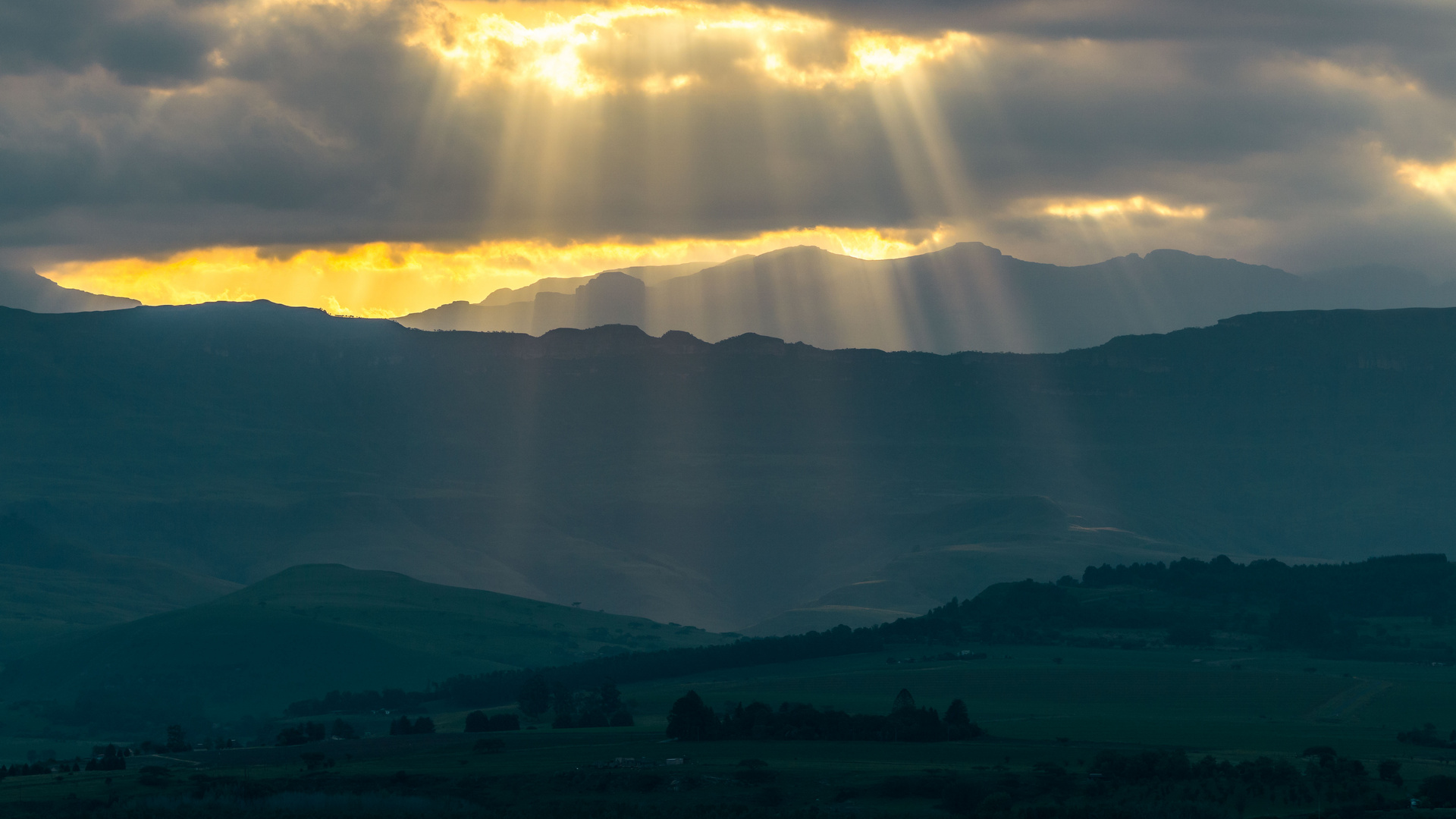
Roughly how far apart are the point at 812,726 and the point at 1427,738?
59.1 meters

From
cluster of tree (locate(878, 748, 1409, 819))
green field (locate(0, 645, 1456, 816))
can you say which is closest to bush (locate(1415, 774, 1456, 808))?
cluster of tree (locate(878, 748, 1409, 819))

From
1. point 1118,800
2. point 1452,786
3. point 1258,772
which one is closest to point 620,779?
point 1118,800

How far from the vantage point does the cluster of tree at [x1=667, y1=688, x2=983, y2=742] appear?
19025 centimetres

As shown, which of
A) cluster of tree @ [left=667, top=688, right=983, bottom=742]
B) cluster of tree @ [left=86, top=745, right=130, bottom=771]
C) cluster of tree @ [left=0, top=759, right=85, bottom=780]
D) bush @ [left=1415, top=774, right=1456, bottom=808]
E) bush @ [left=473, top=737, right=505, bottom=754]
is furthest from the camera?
cluster of tree @ [left=667, top=688, right=983, bottom=742]

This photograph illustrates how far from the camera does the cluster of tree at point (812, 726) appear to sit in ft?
624

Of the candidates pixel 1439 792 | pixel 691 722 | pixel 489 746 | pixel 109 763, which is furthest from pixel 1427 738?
pixel 109 763

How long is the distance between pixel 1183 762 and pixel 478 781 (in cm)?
5731

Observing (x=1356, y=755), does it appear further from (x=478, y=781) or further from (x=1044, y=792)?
(x=478, y=781)

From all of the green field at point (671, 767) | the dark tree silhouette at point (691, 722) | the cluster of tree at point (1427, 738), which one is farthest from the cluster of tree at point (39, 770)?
the cluster of tree at point (1427, 738)

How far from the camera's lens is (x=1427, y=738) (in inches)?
7520

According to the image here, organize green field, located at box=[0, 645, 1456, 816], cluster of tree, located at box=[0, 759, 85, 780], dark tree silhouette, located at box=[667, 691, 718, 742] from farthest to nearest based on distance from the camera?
1. dark tree silhouette, located at box=[667, 691, 718, 742]
2. cluster of tree, located at box=[0, 759, 85, 780]
3. green field, located at box=[0, 645, 1456, 816]

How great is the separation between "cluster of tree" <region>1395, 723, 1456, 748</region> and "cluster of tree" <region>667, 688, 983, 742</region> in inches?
1614

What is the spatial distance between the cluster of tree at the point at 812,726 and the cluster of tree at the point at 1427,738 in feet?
135

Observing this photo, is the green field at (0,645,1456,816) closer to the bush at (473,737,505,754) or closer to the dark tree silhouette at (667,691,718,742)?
the bush at (473,737,505,754)
